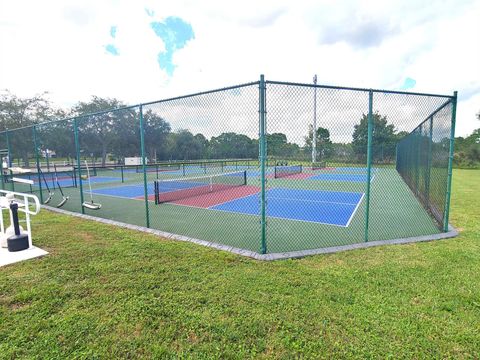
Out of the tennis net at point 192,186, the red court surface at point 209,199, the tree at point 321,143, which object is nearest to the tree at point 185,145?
the tree at point 321,143

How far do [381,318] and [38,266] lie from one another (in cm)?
427

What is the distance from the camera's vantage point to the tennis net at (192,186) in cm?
970

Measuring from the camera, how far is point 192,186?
12523 mm

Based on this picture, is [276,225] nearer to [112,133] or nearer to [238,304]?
[238,304]

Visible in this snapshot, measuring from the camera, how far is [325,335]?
7.53 ft

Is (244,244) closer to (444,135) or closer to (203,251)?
(203,251)

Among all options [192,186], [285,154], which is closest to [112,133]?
[192,186]

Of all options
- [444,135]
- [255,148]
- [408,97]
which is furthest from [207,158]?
[444,135]

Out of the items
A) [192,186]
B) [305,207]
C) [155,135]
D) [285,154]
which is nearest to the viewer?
[285,154]

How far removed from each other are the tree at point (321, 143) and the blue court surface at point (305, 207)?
2040 millimetres

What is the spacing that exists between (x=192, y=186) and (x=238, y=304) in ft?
33.0

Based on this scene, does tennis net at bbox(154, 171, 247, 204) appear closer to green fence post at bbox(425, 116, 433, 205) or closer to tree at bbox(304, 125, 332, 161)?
tree at bbox(304, 125, 332, 161)

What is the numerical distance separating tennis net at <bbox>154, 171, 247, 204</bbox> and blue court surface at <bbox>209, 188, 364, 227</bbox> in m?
1.40

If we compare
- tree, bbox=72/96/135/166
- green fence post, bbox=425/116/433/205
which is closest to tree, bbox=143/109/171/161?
tree, bbox=72/96/135/166
